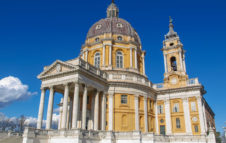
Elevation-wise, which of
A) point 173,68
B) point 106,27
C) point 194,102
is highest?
point 106,27

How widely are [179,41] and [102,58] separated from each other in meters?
16.2

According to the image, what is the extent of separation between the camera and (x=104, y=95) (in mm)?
30359

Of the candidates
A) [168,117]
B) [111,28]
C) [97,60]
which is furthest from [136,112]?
[111,28]

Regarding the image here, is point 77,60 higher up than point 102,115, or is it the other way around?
point 77,60

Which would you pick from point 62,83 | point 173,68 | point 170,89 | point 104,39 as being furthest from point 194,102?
point 62,83

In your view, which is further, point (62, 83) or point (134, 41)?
point (134, 41)

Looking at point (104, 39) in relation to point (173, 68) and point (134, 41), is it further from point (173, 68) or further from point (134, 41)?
point (173, 68)

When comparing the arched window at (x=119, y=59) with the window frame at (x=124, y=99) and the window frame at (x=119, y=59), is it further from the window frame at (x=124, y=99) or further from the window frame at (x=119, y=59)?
the window frame at (x=124, y=99)

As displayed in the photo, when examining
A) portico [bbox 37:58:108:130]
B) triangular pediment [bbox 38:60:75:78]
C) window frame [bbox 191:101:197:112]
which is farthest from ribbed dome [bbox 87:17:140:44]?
window frame [bbox 191:101:197:112]

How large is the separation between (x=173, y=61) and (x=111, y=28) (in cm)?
1434

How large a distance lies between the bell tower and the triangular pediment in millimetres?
19608

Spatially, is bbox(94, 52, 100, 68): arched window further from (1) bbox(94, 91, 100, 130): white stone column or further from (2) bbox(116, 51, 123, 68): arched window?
(1) bbox(94, 91, 100, 130): white stone column

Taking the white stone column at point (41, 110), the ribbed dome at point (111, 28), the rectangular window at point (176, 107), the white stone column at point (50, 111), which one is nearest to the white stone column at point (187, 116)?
the rectangular window at point (176, 107)

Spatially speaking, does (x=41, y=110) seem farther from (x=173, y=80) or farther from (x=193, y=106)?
(x=193, y=106)
